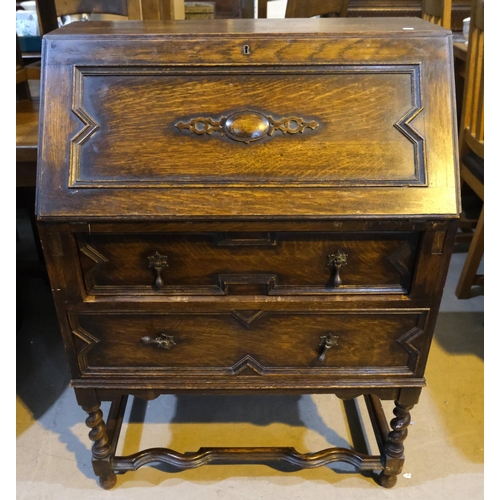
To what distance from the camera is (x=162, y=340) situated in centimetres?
113

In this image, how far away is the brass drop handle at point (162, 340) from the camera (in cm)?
112

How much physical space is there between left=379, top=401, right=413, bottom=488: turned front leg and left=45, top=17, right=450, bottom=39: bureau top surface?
35.7 inches

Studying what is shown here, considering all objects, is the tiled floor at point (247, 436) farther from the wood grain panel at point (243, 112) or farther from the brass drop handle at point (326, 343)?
the wood grain panel at point (243, 112)

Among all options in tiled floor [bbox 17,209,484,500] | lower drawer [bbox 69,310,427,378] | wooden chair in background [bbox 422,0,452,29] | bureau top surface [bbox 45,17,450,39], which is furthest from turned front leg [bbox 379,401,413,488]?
wooden chair in background [bbox 422,0,452,29]

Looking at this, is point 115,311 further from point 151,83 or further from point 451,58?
point 451,58

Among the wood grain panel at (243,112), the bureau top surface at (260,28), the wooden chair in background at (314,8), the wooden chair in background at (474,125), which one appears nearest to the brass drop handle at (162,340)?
the wood grain panel at (243,112)

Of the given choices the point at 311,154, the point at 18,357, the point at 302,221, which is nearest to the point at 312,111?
the point at 311,154

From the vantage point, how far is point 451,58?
0.98 meters

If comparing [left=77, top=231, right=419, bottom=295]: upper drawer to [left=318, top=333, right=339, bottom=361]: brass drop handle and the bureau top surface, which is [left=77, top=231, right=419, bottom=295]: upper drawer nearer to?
[left=318, top=333, right=339, bottom=361]: brass drop handle

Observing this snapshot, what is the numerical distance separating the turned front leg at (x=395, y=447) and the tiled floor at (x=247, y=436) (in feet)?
0.16

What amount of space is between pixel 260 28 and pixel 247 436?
1.22 m

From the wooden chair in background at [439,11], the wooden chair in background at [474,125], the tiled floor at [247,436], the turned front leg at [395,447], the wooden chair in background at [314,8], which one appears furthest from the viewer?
the wooden chair in background at [439,11]

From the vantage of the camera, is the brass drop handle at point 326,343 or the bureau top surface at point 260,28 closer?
the bureau top surface at point 260,28

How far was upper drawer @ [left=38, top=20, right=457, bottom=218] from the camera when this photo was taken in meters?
0.97
